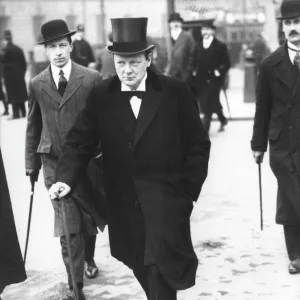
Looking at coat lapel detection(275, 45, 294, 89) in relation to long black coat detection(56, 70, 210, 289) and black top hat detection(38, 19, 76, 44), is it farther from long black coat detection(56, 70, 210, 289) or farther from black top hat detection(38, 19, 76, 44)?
long black coat detection(56, 70, 210, 289)

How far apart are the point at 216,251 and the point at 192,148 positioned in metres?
2.49

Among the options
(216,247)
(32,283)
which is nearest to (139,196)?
(32,283)

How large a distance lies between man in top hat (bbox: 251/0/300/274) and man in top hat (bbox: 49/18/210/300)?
164 centimetres

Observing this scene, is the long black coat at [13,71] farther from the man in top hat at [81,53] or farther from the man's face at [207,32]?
the man's face at [207,32]

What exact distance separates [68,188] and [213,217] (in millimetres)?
3777

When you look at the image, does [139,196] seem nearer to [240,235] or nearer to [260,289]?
[260,289]

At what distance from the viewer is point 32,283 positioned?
640cm

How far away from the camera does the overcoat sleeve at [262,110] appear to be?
6.31 meters

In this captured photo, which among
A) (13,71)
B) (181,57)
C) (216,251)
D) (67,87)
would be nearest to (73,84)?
(67,87)

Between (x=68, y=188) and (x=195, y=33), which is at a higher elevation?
(x=68, y=188)

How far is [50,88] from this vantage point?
19.5 feet

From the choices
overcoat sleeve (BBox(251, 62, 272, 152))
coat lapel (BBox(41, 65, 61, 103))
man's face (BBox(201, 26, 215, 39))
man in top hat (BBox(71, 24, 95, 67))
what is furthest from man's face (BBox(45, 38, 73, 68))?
man in top hat (BBox(71, 24, 95, 67))

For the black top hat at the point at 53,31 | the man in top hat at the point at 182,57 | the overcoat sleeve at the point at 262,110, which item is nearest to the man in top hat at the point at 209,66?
the man in top hat at the point at 182,57

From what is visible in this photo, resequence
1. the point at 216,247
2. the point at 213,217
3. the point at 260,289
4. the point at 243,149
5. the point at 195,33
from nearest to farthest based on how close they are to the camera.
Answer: the point at 260,289
the point at 216,247
the point at 213,217
the point at 243,149
the point at 195,33
